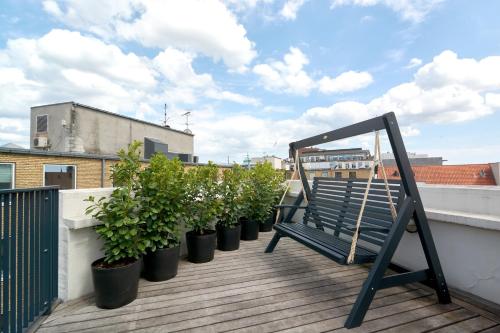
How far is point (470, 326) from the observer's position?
5.81 feet

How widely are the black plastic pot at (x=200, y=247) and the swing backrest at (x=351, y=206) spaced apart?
140 cm

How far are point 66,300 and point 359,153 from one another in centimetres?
4069

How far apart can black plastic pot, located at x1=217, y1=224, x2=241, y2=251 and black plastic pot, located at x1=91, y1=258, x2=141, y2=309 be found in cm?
160

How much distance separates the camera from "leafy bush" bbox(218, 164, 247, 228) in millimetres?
3592

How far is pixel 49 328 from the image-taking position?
175cm

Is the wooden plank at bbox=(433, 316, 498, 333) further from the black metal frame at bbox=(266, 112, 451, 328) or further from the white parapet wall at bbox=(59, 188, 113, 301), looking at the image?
the white parapet wall at bbox=(59, 188, 113, 301)

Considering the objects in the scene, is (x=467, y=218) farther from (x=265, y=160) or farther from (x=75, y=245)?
(x=75, y=245)

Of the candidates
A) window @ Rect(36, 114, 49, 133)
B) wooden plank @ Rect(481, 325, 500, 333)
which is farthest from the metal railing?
window @ Rect(36, 114, 49, 133)

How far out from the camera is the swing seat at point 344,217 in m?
2.16

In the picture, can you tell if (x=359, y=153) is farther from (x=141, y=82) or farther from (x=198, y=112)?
(x=141, y=82)

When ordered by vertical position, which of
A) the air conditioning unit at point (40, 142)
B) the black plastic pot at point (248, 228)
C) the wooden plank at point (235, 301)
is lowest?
the wooden plank at point (235, 301)

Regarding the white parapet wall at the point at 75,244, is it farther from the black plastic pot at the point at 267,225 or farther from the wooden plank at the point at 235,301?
the black plastic pot at the point at 267,225

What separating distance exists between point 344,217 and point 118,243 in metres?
2.40

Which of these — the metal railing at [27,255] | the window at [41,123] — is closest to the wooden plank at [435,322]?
the metal railing at [27,255]
